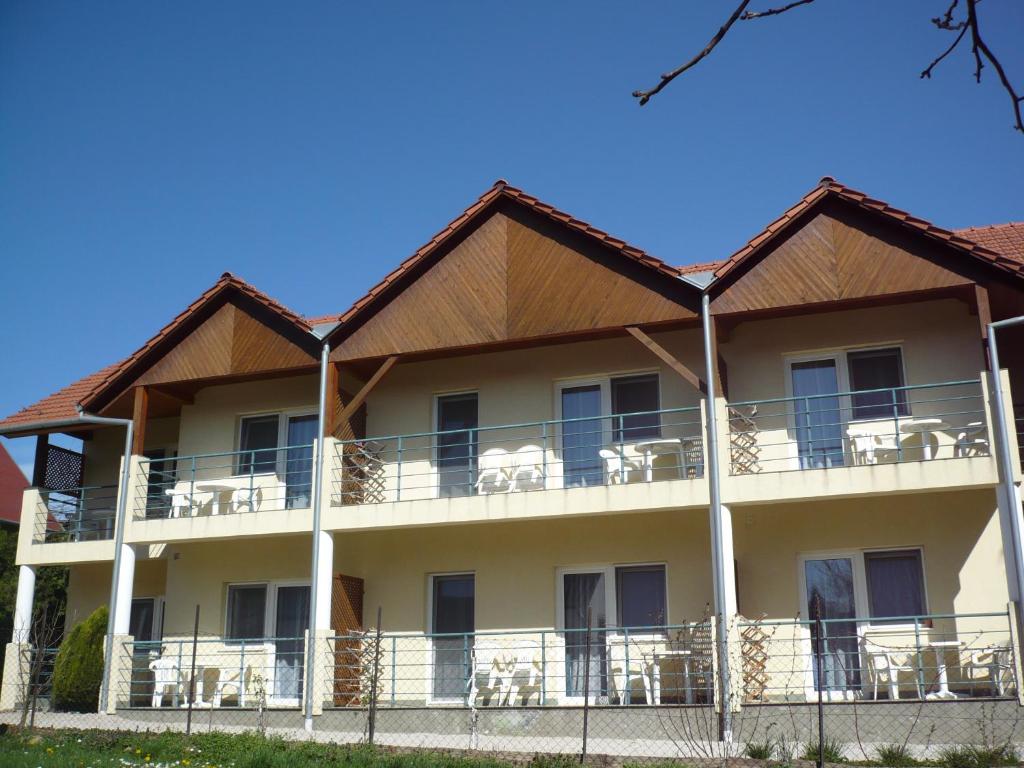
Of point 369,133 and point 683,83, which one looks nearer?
point 683,83

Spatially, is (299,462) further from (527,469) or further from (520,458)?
(527,469)

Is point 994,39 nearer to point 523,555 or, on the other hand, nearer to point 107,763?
point 107,763

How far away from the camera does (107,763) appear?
10.4 meters

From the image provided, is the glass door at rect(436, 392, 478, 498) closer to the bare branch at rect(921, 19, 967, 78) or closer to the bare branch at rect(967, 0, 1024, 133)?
the bare branch at rect(921, 19, 967, 78)

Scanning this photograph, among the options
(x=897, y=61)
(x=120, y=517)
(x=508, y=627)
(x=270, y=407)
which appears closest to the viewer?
(x=897, y=61)

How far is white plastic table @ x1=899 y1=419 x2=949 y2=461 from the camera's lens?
44.2 feet

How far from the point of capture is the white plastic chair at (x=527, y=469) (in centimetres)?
1602

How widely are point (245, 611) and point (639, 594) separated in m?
6.54

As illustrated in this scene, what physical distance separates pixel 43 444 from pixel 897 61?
17868mm

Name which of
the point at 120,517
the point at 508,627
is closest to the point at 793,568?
the point at 508,627

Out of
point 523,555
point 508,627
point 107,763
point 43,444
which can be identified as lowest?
point 107,763

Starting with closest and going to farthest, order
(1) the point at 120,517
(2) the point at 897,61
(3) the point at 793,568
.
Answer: (2) the point at 897,61 < (3) the point at 793,568 < (1) the point at 120,517

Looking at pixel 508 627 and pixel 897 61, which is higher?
pixel 897 61

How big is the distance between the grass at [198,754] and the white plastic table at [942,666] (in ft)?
15.4
